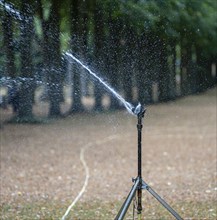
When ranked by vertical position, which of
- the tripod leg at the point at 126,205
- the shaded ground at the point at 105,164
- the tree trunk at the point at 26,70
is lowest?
the shaded ground at the point at 105,164

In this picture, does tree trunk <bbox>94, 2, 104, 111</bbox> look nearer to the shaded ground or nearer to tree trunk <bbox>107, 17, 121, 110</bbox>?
tree trunk <bbox>107, 17, 121, 110</bbox>

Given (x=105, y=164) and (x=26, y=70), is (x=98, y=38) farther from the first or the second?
(x=105, y=164)

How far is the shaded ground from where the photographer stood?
5648mm

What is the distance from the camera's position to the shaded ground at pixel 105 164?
18.5 ft

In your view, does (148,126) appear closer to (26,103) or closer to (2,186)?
(26,103)

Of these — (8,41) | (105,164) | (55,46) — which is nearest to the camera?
(8,41)

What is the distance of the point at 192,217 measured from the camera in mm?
5055

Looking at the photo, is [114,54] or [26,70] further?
[26,70]

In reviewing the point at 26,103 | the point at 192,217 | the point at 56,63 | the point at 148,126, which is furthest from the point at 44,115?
the point at 192,217

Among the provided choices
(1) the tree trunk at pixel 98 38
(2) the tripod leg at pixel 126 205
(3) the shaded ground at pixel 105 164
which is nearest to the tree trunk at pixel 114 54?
(1) the tree trunk at pixel 98 38

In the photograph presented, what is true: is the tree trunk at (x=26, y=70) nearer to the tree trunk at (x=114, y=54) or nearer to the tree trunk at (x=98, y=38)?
the tree trunk at (x=98, y=38)

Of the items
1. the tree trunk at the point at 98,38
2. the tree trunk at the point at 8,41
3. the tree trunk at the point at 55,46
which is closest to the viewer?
the tree trunk at the point at 8,41

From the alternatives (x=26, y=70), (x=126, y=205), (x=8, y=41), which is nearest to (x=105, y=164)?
(x=26, y=70)

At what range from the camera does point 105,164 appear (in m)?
8.70
